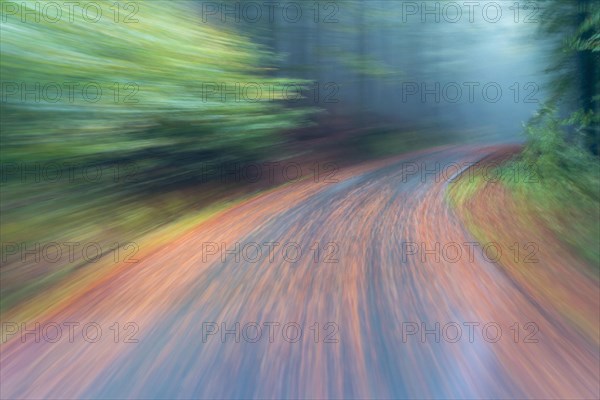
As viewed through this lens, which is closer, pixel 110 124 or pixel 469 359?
pixel 469 359

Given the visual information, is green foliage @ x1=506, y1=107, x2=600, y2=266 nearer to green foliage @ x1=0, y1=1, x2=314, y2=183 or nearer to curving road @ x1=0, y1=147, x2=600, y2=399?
curving road @ x1=0, y1=147, x2=600, y2=399

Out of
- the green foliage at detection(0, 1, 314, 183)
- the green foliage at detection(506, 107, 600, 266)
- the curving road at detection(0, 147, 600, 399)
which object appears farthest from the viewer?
the green foliage at detection(506, 107, 600, 266)

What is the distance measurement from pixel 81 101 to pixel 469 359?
13.6 feet

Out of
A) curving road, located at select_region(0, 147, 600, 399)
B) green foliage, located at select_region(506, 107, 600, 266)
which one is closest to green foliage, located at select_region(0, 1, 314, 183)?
curving road, located at select_region(0, 147, 600, 399)

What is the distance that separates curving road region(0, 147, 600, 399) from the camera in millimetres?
2209

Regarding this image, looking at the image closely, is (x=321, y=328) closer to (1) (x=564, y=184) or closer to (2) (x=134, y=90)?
(2) (x=134, y=90)

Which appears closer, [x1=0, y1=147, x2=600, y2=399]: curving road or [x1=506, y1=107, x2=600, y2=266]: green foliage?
[x1=0, y1=147, x2=600, y2=399]: curving road

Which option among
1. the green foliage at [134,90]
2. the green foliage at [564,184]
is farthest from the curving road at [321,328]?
the green foliage at [134,90]

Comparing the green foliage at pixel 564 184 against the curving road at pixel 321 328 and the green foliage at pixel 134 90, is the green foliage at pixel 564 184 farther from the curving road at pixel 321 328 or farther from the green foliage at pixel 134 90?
the green foliage at pixel 134 90

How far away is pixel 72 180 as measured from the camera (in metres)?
4.57

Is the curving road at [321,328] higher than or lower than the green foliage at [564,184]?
lower

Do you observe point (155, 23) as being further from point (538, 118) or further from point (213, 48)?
point (538, 118)

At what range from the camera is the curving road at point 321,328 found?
221 centimetres

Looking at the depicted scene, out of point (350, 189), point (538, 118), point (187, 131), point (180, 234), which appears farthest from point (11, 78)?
point (538, 118)
